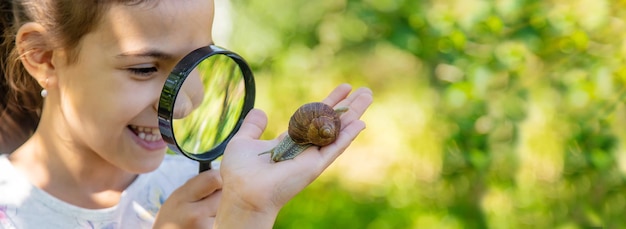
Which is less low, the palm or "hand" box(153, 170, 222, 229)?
the palm

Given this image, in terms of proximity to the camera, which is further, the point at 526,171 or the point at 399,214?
the point at 399,214

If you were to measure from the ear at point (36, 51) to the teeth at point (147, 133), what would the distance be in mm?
340

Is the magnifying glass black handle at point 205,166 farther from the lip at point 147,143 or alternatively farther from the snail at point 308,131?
the snail at point 308,131

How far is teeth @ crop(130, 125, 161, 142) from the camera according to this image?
2.28 meters

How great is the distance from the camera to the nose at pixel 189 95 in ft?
6.75

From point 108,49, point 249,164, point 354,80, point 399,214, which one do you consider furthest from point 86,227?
point 354,80

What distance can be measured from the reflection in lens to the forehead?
0.11m

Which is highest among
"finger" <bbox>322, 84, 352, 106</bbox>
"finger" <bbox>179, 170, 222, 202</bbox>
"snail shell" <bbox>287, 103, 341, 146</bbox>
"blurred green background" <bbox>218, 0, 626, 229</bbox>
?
"snail shell" <bbox>287, 103, 341, 146</bbox>

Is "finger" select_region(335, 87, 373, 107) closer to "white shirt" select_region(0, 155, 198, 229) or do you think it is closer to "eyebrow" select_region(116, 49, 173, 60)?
"eyebrow" select_region(116, 49, 173, 60)

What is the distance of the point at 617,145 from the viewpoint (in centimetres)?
344

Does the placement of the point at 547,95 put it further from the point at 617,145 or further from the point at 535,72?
the point at 617,145

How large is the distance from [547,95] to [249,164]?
222 centimetres

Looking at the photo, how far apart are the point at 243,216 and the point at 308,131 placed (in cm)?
28

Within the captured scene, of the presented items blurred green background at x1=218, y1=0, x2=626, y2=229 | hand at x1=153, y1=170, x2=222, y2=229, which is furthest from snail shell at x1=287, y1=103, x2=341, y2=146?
blurred green background at x1=218, y1=0, x2=626, y2=229
